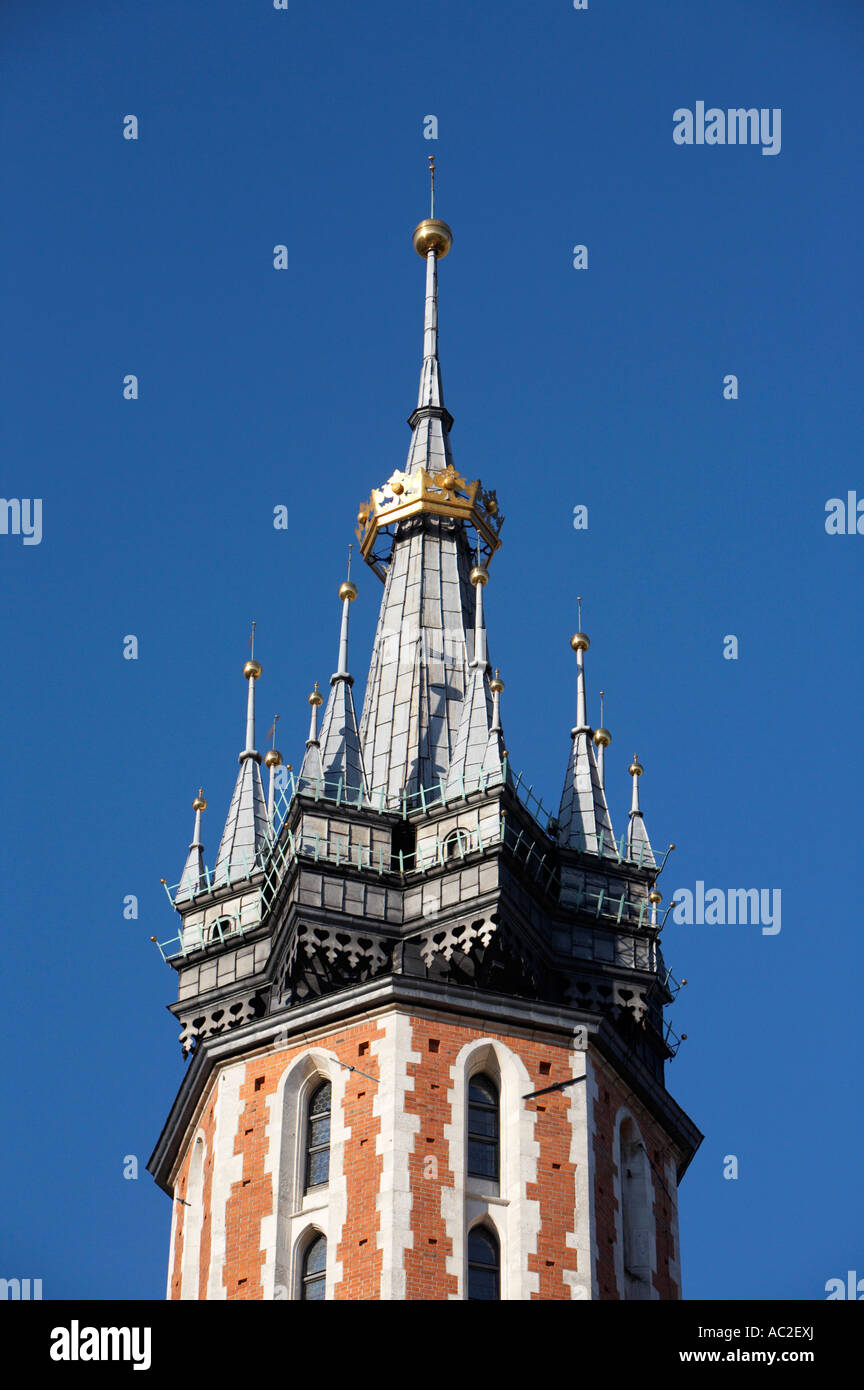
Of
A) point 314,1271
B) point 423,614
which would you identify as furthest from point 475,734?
point 314,1271

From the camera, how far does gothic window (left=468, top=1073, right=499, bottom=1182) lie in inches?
2598

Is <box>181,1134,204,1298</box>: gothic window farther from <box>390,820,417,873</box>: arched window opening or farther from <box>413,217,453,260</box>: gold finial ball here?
<box>413,217,453,260</box>: gold finial ball

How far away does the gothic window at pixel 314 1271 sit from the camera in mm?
64500

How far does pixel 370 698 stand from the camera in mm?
81438

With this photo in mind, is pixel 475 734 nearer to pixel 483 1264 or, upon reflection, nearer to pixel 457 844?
pixel 457 844

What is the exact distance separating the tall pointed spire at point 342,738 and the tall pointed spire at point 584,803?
565 cm

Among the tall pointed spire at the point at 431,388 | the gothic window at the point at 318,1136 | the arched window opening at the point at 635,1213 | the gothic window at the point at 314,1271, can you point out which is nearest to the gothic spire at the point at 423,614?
the tall pointed spire at the point at 431,388

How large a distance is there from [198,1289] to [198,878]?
13.3 meters

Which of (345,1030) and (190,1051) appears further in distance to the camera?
(190,1051)

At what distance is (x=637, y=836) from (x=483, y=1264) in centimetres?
1669

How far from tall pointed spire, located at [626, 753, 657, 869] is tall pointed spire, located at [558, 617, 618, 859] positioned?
684 millimetres

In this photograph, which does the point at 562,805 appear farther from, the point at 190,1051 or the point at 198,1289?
the point at 198,1289

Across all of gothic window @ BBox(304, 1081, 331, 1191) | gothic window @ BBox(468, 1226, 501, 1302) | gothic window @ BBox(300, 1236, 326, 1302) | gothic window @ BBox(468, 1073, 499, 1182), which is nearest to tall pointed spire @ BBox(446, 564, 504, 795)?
gothic window @ BBox(468, 1073, 499, 1182)
